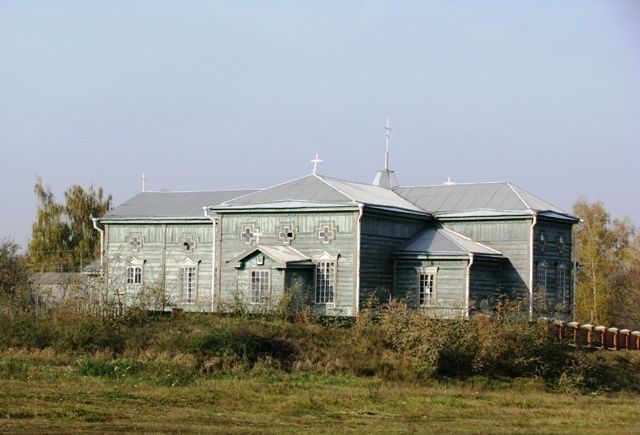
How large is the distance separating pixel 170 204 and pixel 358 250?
449 inches

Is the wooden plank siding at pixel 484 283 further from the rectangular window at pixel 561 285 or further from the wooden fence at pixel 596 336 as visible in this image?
the rectangular window at pixel 561 285

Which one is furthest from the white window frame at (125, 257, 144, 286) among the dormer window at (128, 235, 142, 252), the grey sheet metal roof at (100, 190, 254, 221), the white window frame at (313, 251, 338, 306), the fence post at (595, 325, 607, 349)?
the fence post at (595, 325, 607, 349)

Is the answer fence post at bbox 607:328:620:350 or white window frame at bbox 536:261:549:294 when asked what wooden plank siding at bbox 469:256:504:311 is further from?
fence post at bbox 607:328:620:350

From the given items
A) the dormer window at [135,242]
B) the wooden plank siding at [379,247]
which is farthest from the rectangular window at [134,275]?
the wooden plank siding at [379,247]

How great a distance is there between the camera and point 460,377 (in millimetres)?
32219

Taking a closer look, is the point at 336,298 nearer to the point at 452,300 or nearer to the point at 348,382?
the point at 452,300

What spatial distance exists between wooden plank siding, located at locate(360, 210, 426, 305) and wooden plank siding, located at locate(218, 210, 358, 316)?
1.45 ft

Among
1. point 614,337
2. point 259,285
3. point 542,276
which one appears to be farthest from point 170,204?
point 614,337

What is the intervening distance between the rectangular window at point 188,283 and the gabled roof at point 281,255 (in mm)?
4899

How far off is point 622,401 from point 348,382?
7864mm

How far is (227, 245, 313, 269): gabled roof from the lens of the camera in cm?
3819

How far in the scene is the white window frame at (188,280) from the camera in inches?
1745

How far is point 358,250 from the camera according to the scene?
38.7 metres

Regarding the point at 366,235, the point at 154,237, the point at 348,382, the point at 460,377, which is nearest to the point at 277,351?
the point at 348,382
